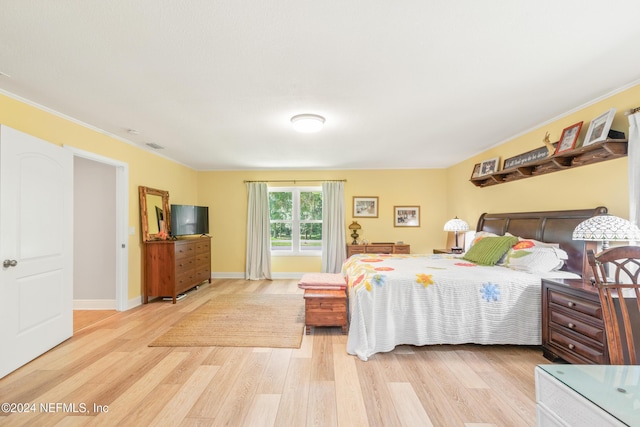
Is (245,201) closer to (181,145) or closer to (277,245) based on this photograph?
(277,245)

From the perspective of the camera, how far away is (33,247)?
256 cm

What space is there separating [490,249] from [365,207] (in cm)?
302

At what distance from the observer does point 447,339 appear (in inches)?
107

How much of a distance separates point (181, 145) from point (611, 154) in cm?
504

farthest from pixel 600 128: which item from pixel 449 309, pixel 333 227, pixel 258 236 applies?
pixel 258 236

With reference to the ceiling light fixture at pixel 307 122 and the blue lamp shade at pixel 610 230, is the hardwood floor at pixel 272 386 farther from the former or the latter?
the ceiling light fixture at pixel 307 122

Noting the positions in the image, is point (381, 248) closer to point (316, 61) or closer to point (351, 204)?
point (351, 204)

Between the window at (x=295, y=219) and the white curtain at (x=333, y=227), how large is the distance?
0.84 ft

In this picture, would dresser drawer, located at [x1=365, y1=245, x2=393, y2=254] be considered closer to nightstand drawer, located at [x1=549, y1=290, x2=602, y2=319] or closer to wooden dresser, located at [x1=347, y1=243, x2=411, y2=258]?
wooden dresser, located at [x1=347, y1=243, x2=411, y2=258]

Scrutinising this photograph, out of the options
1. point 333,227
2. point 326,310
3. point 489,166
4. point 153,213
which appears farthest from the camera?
point 333,227

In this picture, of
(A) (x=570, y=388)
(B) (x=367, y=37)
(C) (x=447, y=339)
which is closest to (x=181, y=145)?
(B) (x=367, y=37)

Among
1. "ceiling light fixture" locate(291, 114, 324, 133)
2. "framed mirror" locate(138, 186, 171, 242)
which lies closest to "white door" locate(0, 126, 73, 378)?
"framed mirror" locate(138, 186, 171, 242)

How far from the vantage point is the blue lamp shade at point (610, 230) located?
2.07 metres

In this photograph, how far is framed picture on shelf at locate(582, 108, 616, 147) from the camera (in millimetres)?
2430
